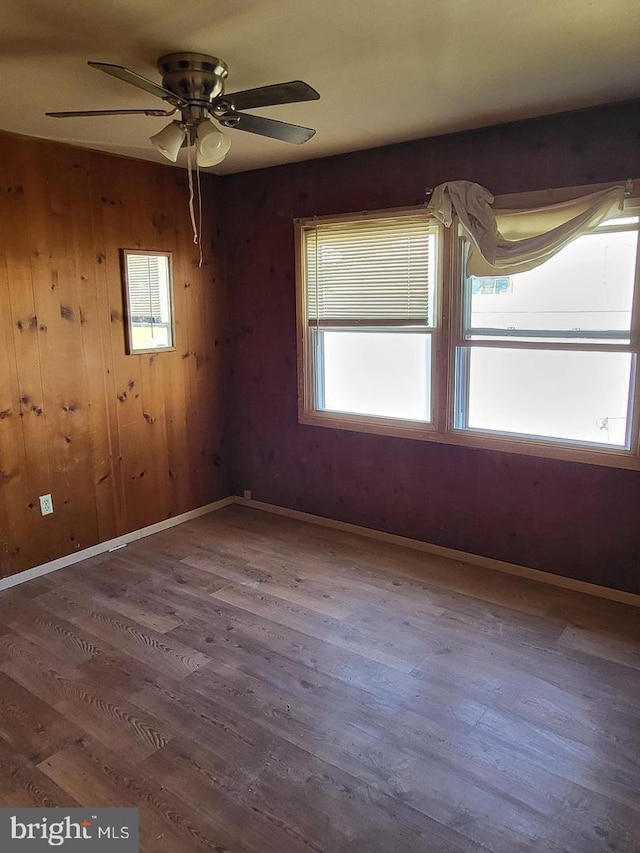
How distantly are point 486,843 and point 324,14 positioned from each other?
2.62m

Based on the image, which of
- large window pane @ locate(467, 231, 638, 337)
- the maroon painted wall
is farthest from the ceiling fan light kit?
large window pane @ locate(467, 231, 638, 337)

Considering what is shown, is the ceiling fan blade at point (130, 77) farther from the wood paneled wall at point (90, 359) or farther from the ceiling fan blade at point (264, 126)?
the wood paneled wall at point (90, 359)

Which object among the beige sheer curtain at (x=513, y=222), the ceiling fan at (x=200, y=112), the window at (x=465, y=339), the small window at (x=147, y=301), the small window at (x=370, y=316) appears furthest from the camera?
the small window at (x=147, y=301)

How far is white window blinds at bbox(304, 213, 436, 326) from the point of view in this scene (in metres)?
3.64

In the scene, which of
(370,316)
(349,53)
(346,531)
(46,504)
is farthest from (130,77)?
(346,531)

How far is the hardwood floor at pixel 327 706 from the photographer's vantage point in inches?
75.5

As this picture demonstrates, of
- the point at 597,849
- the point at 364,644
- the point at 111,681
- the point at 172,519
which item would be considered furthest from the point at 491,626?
the point at 172,519

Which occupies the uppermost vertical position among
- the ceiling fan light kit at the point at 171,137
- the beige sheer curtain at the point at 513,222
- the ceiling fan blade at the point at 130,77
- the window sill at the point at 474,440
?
the ceiling fan blade at the point at 130,77

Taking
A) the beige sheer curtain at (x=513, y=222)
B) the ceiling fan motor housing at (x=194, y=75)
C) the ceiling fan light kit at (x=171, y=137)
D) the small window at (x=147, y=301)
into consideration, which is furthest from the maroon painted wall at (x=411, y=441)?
the ceiling fan light kit at (x=171, y=137)

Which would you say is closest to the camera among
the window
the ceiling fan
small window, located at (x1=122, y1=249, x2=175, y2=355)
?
the ceiling fan

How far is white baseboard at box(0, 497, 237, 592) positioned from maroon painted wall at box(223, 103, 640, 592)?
350 millimetres

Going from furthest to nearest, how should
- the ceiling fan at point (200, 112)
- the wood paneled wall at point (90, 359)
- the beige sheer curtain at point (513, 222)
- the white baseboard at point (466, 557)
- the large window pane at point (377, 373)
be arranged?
1. the large window pane at point (377, 373)
2. the wood paneled wall at point (90, 359)
3. the white baseboard at point (466, 557)
4. the beige sheer curtain at point (513, 222)
5. the ceiling fan at point (200, 112)

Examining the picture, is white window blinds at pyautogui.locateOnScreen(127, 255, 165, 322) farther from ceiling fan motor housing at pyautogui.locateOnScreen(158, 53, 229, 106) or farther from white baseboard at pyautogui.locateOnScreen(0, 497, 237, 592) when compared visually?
ceiling fan motor housing at pyautogui.locateOnScreen(158, 53, 229, 106)

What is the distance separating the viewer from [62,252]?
359cm
